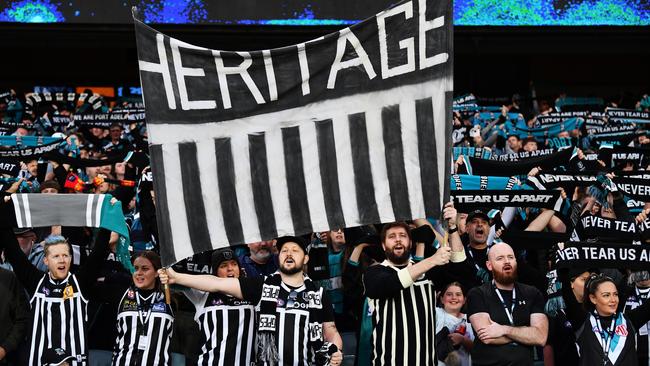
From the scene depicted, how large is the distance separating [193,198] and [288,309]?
89 cm

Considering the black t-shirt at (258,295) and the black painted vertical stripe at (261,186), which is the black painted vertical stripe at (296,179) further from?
the black t-shirt at (258,295)

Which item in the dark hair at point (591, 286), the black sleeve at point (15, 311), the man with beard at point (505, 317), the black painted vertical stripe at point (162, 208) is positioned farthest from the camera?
the black sleeve at point (15, 311)

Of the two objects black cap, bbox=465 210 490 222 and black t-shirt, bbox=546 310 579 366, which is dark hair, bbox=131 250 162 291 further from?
black t-shirt, bbox=546 310 579 366

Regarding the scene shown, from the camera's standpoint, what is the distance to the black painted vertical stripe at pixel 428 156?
7.43 meters

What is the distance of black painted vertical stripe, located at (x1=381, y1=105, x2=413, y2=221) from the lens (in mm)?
7453

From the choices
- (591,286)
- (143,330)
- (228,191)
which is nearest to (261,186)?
(228,191)

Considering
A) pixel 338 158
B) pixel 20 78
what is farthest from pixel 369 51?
pixel 20 78

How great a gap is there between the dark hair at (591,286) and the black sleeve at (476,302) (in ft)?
2.39

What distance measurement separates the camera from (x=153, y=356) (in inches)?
307

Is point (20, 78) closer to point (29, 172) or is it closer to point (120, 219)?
point (29, 172)

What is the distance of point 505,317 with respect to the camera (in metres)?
7.73

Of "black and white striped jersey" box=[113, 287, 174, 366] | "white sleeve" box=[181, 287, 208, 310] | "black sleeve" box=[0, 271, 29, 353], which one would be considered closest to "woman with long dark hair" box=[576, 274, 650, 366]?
"white sleeve" box=[181, 287, 208, 310]

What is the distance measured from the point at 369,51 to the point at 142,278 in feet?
6.75

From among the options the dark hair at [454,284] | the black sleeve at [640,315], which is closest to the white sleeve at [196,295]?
the dark hair at [454,284]
